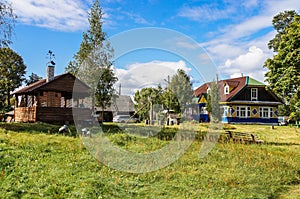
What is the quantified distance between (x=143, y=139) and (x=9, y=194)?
639 cm

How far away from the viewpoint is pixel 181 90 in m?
15.5

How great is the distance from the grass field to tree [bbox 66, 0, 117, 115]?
7541 millimetres

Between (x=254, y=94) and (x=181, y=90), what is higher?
(x=254, y=94)

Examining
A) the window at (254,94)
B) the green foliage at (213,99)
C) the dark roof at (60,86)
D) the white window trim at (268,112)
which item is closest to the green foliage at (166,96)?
the dark roof at (60,86)

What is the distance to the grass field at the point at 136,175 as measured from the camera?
619cm

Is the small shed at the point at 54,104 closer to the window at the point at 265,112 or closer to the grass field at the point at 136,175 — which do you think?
the grass field at the point at 136,175

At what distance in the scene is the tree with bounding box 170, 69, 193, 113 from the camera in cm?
1253

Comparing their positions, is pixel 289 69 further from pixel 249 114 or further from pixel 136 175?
pixel 136 175

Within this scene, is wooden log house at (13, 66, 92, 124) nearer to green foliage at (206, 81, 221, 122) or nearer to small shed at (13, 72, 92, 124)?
small shed at (13, 72, 92, 124)

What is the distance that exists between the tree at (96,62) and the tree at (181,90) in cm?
384

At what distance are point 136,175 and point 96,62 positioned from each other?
11410 mm

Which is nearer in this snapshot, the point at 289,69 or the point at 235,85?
the point at 289,69

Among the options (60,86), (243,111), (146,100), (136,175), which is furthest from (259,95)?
(136,175)

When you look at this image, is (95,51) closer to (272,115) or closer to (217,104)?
(217,104)
